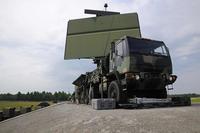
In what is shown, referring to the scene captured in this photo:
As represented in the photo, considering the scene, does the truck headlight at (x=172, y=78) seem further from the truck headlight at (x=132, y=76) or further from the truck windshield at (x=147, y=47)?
the truck headlight at (x=132, y=76)

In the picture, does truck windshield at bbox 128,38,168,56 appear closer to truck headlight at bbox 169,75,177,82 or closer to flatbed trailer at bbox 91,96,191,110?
truck headlight at bbox 169,75,177,82

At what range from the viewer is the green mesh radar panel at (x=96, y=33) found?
15.8 meters

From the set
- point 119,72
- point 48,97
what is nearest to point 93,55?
point 119,72

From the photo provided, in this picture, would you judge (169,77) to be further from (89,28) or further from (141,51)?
(89,28)

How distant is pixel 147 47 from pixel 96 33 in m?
5.89

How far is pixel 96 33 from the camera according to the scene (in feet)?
53.0

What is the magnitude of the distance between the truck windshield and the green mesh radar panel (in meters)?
4.47

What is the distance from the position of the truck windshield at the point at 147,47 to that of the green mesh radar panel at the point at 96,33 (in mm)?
4468

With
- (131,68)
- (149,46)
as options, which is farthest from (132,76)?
(149,46)

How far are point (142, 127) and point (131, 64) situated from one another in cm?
443

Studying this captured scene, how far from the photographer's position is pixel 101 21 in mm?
16047

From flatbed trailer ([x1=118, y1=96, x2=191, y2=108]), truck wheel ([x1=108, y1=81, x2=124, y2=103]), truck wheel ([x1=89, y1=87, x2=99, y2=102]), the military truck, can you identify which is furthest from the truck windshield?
truck wheel ([x1=89, y1=87, x2=99, y2=102])

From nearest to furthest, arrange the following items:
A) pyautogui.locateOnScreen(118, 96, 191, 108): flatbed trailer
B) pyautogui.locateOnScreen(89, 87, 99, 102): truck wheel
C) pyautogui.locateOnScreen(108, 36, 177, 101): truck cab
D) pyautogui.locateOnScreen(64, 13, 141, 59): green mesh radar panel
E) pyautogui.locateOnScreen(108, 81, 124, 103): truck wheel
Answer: pyautogui.locateOnScreen(118, 96, 191, 108): flatbed trailer
pyautogui.locateOnScreen(108, 36, 177, 101): truck cab
pyautogui.locateOnScreen(108, 81, 124, 103): truck wheel
pyautogui.locateOnScreen(89, 87, 99, 102): truck wheel
pyautogui.locateOnScreen(64, 13, 141, 59): green mesh radar panel

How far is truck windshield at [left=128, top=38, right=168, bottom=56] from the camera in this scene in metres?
10.4
